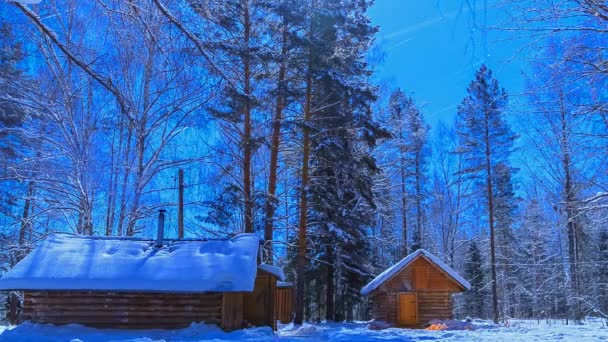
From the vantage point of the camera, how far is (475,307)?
42.8 meters

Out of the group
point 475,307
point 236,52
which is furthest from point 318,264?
point 236,52

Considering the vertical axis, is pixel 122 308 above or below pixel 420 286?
below

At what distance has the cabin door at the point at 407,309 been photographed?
2384 centimetres

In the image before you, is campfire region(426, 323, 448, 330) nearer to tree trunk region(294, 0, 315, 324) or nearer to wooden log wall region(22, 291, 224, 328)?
tree trunk region(294, 0, 315, 324)

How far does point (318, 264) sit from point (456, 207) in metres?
12.9

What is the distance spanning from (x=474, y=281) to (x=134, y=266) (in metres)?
33.2

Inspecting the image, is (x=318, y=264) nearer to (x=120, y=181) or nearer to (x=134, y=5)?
(x=120, y=181)

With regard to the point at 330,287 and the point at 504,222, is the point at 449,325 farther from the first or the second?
the point at 504,222

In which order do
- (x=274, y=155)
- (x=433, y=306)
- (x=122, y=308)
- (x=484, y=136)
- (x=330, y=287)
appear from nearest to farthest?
1. (x=122, y=308)
2. (x=274, y=155)
3. (x=433, y=306)
4. (x=330, y=287)
5. (x=484, y=136)

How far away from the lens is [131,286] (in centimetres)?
1541

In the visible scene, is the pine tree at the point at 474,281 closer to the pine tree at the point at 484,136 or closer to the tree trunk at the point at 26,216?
the pine tree at the point at 484,136

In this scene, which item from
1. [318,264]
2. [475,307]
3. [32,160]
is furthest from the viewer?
[475,307]

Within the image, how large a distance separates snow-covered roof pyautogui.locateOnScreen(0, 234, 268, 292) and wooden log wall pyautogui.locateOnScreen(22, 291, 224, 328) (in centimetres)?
66

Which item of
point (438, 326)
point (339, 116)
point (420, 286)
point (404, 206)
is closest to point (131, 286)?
point (339, 116)
